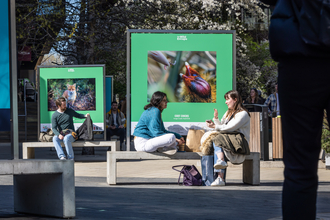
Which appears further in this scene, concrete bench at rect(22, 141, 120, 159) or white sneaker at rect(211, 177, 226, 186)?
concrete bench at rect(22, 141, 120, 159)

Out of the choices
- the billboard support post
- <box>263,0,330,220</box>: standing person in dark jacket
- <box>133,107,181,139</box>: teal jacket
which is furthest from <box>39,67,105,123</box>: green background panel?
<box>263,0,330,220</box>: standing person in dark jacket

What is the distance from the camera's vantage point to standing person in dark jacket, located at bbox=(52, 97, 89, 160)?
1025 cm

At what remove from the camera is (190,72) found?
821cm

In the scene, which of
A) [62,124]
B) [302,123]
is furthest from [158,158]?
[302,123]

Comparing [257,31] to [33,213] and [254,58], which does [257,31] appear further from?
[33,213]

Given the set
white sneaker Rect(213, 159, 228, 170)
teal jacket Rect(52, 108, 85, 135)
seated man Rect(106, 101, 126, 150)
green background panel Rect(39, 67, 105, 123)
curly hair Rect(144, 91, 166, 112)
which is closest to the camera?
white sneaker Rect(213, 159, 228, 170)

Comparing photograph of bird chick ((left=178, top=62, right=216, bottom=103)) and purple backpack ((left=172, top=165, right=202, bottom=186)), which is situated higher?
photograph of bird chick ((left=178, top=62, right=216, bottom=103))

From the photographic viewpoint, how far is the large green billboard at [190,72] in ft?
26.7

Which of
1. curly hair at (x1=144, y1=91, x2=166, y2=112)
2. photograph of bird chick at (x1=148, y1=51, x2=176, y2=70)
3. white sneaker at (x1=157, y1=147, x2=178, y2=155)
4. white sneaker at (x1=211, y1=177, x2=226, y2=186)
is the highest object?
photograph of bird chick at (x1=148, y1=51, x2=176, y2=70)

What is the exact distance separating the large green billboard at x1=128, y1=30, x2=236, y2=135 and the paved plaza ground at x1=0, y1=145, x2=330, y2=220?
45.0 inches

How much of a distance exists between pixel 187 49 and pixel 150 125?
161 cm

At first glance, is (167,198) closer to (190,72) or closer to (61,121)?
(190,72)

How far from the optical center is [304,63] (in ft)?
6.22

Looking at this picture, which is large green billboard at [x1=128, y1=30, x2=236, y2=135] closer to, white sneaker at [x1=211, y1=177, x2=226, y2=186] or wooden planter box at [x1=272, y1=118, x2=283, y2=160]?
white sneaker at [x1=211, y1=177, x2=226, y2=186]
